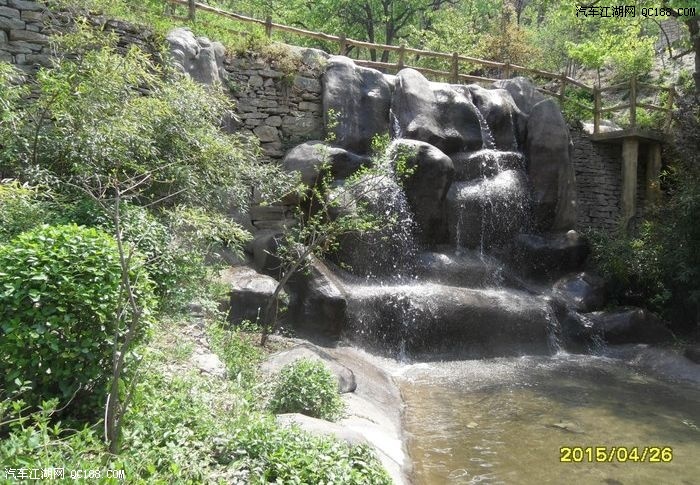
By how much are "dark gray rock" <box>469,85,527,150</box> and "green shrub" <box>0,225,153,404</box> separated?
34.4 feet

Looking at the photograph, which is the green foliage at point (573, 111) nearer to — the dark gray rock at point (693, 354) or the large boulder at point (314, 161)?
the large boulder at point (314, 161)

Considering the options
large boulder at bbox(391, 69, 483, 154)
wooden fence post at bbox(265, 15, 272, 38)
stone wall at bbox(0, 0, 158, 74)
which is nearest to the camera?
stone wall at bbox(0, 0, 158, 74)

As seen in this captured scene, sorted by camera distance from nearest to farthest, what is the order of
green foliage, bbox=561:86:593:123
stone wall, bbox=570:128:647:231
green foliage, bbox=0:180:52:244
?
green foliage, bbox=0:180:52:244, stone wall, bbox=570:128:647:231, green foliage, bbox=561:86:593:123

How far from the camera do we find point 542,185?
12.3m

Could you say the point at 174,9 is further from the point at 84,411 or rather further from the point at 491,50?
the point at 491,50

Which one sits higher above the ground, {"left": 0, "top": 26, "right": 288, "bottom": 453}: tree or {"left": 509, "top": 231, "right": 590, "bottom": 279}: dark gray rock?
{"left": 0, "top": 26, "right": 288, "bottom": 453}: tree

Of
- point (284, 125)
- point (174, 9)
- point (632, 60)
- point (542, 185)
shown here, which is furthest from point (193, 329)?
point (632, 60)

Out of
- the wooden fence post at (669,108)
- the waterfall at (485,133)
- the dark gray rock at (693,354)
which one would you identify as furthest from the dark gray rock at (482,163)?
the dark gray rock at (693,354)

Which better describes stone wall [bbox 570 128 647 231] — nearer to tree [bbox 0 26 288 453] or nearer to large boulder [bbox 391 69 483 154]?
large boulder [bbox 391 69 483 154]

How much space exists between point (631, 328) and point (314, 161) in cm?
609

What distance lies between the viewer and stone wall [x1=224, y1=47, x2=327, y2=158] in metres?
10.5

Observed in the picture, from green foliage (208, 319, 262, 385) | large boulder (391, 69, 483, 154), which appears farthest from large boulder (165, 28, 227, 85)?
green foliage (208, 319, 262, 385)

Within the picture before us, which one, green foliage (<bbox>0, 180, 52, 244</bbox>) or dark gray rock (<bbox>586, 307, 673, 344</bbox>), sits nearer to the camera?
green foliage (<bbox>0, 180, 52, 244</bbox>)

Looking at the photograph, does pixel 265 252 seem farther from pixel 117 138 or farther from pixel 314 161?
pixel 117 138
